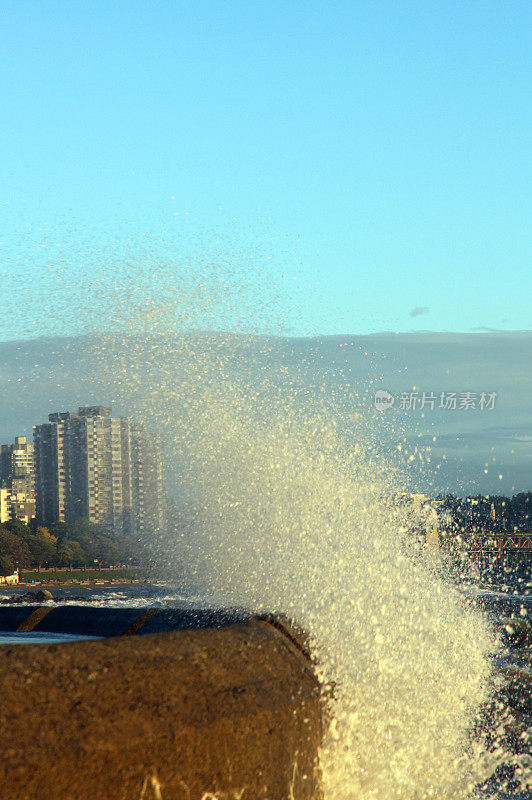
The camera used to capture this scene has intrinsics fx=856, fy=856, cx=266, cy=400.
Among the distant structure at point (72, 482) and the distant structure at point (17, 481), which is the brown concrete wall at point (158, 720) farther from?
the distant structure at point (17, 481)

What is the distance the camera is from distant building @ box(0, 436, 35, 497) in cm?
13388

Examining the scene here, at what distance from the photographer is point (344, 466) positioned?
8.52 meters

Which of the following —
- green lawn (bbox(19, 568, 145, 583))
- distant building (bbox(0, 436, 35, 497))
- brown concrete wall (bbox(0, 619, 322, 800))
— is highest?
brown concrete wall (bbox(0, 619, 322, 800))

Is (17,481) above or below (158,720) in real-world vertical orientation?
below

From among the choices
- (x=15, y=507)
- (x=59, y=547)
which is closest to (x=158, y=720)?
(x=59, y=547)

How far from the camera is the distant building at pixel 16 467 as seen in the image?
134 meters

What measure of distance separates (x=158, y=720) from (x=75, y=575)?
10928 cm

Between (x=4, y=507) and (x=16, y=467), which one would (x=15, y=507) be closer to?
(x=4, y=507)

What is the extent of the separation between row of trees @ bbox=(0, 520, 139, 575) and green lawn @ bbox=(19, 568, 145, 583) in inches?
37.0

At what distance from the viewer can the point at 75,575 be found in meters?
107

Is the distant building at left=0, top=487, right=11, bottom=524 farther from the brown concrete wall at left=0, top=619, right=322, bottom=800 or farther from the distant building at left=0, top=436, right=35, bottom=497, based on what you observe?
the brown concrete wall at left=0, top=619, right=322, bottom=800

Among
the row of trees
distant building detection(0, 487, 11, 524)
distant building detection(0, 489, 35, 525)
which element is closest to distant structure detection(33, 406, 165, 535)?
the row of trees

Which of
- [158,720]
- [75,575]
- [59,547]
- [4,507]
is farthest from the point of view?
[4,507]

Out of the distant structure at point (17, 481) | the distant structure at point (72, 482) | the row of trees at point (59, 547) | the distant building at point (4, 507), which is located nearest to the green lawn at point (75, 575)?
the row of trees at point (59, 547)
